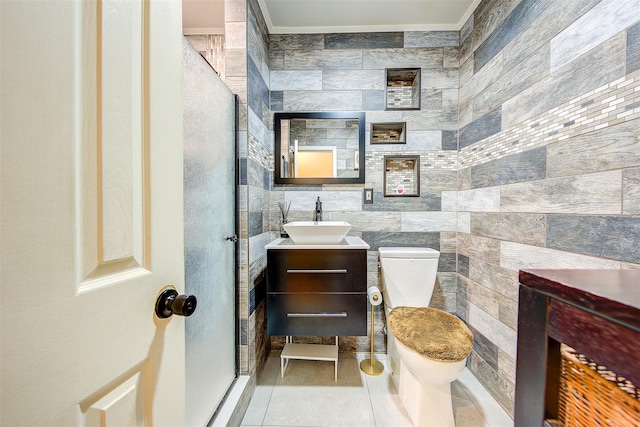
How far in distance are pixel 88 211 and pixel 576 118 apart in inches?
63.8

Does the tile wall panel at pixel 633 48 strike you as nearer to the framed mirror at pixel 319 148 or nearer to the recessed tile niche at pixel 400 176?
the recessed tile niche at pixel 400 176

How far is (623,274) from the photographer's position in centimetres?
50

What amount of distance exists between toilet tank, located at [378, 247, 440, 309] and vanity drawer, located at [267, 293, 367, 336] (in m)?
0.32

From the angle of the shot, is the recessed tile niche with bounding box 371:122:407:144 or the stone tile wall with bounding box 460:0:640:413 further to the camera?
the recessed tile niche with bounding box 371:122:407:144

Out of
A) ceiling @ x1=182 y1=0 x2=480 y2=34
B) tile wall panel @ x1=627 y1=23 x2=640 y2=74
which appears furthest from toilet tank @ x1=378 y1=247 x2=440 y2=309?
ceiling @ x1=182 y1=0 x2=480 y2=34

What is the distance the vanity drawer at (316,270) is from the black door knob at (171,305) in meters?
0.91

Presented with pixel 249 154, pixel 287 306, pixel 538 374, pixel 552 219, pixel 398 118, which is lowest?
pixel 287 306

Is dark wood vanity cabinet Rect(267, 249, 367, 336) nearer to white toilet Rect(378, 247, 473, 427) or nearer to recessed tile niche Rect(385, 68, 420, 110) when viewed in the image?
white toilet Rect(378, 247, 473, 427)

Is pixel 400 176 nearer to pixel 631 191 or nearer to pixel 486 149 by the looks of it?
pixel 486 149

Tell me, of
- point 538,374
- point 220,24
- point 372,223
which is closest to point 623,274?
point 538,374

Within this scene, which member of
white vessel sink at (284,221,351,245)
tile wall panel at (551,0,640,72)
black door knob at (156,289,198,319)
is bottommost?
black door knob at (156,289,198,319)

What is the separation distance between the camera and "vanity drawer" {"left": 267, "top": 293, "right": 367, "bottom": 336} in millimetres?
1441

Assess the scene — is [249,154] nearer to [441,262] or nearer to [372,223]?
[372,223]

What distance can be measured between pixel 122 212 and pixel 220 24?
191cm
